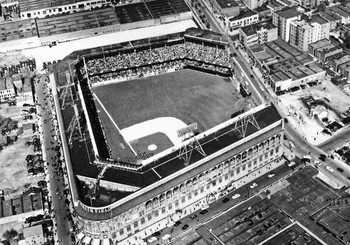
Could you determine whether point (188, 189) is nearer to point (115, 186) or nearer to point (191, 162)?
point (191, 162)

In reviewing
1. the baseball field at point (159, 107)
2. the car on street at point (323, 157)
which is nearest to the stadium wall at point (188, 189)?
the car on street at point (323, 157)

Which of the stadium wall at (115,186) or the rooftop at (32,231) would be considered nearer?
the stadium wall at (115,186)

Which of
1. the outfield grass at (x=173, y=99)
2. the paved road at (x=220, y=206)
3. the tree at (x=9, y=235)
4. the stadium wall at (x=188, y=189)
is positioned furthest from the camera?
the outfield grass at (x=173, y=99)

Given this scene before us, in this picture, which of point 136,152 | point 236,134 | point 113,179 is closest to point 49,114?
point 136,152

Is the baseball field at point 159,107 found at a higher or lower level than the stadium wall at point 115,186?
higher

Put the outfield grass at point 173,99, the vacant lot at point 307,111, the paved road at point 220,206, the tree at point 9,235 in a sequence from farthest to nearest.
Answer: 1. the outfield grass at point 173,99
2. the vacant lot at point 307,111
3. the tree at point 9,235
4. the paved road at point 220,206

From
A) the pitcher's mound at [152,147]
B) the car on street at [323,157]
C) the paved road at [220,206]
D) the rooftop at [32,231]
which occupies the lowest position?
the paved road at [220,206]

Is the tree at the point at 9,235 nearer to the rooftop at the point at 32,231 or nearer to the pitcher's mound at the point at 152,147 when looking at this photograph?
the rooftop at the point at 32,231
